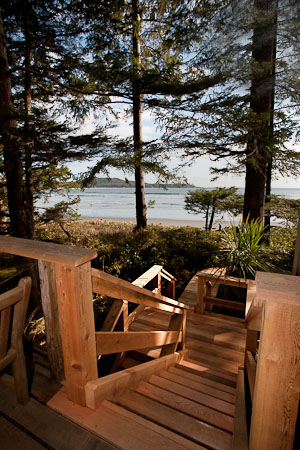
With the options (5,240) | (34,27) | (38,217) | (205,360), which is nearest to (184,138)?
(34,27)

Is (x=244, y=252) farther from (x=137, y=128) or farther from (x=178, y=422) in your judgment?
(x=137, y=128)

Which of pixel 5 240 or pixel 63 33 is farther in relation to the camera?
pixel 63 33

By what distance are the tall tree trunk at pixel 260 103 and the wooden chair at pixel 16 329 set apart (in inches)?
218

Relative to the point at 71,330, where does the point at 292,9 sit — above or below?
above

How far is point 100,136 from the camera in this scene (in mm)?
4945

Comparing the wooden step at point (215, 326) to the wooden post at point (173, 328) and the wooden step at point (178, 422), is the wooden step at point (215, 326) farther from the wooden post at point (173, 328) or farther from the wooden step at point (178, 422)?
the wooden step at point (178, 422)

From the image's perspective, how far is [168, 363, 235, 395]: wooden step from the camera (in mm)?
2180

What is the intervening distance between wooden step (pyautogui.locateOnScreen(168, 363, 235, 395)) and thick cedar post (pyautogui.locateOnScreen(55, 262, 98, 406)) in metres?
1.45

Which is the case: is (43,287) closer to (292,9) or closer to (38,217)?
(38,217)

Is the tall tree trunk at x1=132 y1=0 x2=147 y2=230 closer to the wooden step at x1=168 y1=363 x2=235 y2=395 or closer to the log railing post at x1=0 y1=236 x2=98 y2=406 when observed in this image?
the wooden step at x1=168 y1=363 x2=235 y2=395

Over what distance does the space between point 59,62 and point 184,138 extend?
3.72 meters

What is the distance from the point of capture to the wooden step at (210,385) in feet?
6.48

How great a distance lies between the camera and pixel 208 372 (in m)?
2.68

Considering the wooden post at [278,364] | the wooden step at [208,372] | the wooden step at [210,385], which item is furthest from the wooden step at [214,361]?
the wooden post at [278,364]
